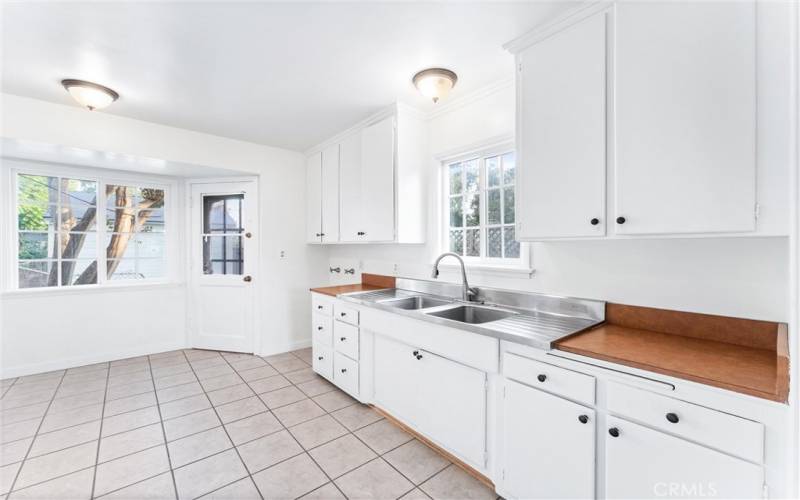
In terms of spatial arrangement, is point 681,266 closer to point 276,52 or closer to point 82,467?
point 276,52

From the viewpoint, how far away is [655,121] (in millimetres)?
1340

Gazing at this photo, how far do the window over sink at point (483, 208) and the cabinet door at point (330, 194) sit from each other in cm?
128

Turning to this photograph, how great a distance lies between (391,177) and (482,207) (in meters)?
0.79

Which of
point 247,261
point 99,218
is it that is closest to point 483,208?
point 247,261

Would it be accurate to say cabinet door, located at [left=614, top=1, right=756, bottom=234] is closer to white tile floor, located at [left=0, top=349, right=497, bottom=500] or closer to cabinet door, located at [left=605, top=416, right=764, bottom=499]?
cabinet door, located at [left=605, top=416, right=764, bottom=499]

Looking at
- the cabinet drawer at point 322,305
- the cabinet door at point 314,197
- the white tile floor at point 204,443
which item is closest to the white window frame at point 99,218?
the white tile floor at point 204,443

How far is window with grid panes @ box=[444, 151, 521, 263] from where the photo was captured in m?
2.40

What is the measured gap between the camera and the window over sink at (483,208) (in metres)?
2.39

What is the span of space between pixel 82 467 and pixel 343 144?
305 cm

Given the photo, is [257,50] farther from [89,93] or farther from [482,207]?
[482,207]

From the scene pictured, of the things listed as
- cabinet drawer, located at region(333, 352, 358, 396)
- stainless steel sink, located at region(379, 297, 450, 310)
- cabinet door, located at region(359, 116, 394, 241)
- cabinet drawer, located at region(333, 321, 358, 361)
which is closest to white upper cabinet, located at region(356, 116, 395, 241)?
cabinet door, located at region(359, 116, 394, 241)

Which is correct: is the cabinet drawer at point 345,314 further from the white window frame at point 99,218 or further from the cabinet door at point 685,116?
the white window frame at point 99,218

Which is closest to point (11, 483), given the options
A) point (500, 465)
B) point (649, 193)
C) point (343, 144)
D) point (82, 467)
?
point (82, 467)

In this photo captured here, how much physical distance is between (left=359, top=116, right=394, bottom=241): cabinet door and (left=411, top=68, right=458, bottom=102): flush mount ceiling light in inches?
22.0
